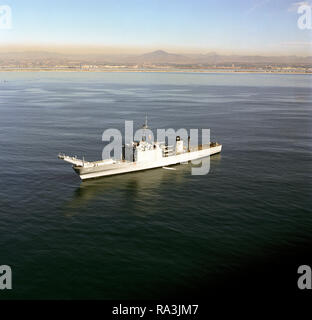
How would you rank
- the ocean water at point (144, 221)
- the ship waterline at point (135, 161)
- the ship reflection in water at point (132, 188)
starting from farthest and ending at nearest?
the ship waterline at point (135, 161) → the ship reflection in water at point (132, 188) → the ocean water at point (144, 221)

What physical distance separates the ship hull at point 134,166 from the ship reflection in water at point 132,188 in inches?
44.7

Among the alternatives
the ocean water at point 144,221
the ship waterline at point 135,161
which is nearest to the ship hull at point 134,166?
the ship waterline at point 135,161

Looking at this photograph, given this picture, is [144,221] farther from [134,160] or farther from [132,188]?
[134,160]

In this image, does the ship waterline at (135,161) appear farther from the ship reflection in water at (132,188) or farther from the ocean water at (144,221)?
the ocean water at (144,221)

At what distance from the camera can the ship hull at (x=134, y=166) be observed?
82125 millimetres

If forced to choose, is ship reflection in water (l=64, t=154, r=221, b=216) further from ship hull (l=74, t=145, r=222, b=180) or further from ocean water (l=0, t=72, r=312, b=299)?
ship hull (l=74, t=145, r=222, b=180)

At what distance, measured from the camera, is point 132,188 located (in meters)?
77.7

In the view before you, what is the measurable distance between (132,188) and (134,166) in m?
12.4

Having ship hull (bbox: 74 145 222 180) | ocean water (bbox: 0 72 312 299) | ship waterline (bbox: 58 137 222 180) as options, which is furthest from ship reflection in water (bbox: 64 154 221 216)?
ship waterline (bbox: 58 137 222 180)

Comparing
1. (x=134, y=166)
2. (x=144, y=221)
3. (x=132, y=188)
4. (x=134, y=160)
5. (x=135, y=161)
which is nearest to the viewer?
(x=144, y=221)

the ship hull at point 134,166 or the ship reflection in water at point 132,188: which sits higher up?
the ship hull at point 134,166

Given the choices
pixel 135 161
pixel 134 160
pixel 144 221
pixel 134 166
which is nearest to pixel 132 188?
pixel 134 166

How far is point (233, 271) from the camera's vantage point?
4503 cm
